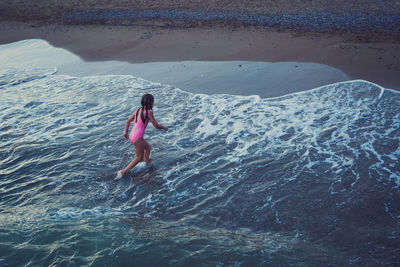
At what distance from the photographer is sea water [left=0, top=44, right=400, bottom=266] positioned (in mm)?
4070

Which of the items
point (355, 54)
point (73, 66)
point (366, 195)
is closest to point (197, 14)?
point (73, 66)

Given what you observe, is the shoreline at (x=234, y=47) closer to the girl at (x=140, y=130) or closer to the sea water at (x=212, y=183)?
the sea water at (x=212, y=183)

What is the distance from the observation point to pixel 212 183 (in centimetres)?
536

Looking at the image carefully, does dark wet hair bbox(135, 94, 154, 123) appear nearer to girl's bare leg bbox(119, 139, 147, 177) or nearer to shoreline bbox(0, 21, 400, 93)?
girl's bare leg bbox(119, 139, 147, 177)

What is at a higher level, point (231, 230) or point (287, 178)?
point (287, 178)

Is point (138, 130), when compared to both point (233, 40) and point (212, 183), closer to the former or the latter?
point (212, 183)

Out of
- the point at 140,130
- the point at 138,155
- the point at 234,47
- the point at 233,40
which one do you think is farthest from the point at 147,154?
the point at 233,40

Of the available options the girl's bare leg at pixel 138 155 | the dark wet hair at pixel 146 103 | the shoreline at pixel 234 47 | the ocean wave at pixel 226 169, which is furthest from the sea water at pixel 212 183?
the shoreline at pixel 234 47

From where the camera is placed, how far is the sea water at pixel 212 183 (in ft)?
13.4

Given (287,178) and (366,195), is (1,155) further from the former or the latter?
(366,195)

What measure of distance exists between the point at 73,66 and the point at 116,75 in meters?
2.20

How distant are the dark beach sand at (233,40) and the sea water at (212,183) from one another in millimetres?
1065

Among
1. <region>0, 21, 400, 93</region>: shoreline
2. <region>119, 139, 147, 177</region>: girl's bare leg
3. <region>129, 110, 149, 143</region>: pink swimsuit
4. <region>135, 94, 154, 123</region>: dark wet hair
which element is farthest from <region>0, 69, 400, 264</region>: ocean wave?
<region>0, 21, 400, 93</region>: shoreline

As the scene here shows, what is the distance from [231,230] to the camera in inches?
172
